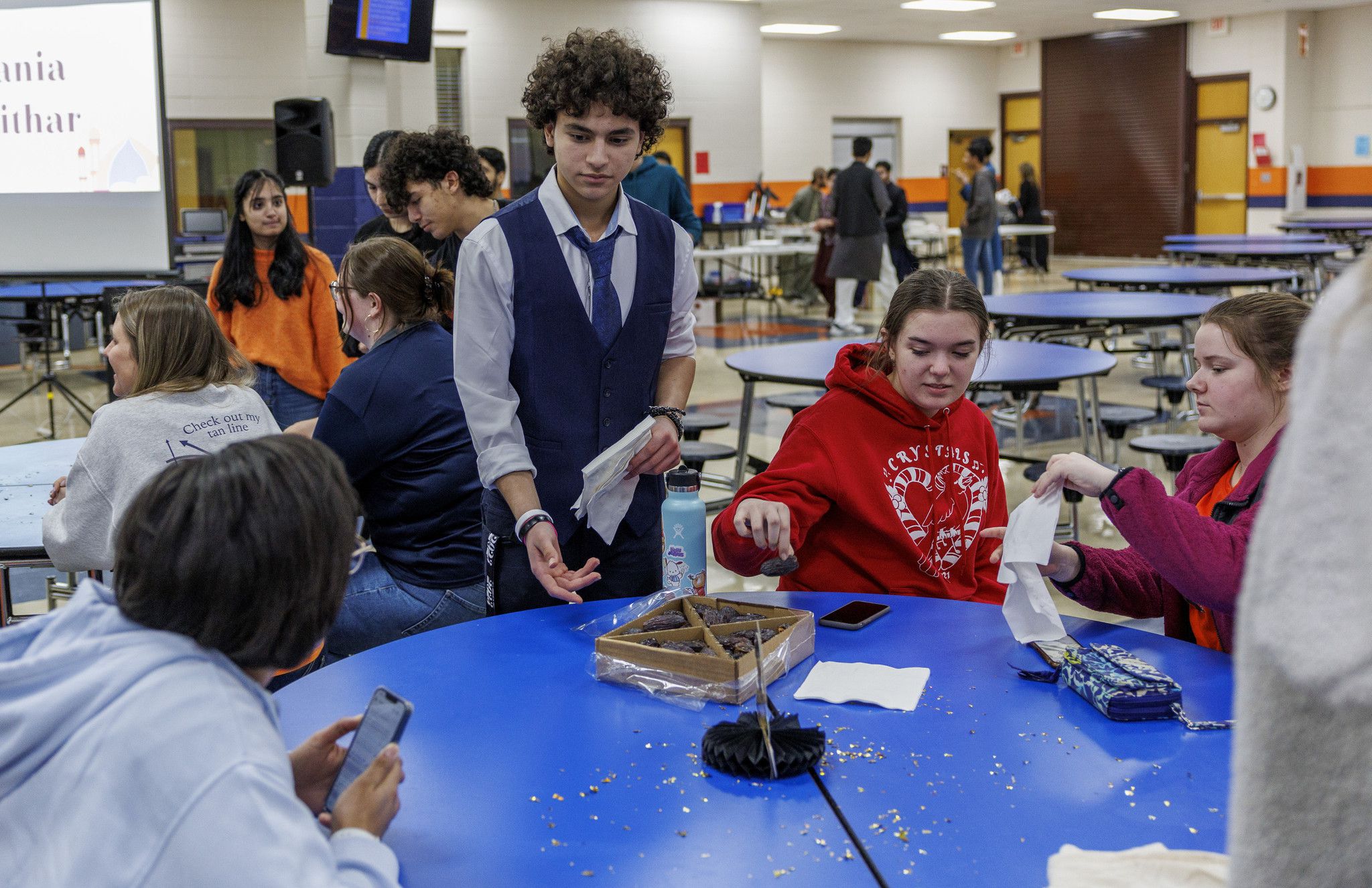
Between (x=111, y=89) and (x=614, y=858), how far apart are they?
5388mm

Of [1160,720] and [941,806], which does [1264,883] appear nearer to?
[941,806]

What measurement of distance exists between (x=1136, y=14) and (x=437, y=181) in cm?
1575

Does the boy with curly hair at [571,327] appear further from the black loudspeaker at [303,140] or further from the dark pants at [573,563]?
the black loudspeaker at [303,140]

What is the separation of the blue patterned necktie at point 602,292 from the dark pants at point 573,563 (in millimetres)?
338

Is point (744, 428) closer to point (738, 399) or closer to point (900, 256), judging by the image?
point (738, 399)

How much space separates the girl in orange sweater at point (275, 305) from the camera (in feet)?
13.3

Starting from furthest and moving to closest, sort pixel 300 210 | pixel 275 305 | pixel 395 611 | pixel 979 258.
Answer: pixel 300 210, pixel 979 258, pixel 275 305, pixel 395 611

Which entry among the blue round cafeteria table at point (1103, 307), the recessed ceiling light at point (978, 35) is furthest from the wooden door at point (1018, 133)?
the blue round cafeteria table at point (1103, 307)


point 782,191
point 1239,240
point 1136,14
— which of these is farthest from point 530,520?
point 1136,14

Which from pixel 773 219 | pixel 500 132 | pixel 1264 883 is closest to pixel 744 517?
pixel 1264 883

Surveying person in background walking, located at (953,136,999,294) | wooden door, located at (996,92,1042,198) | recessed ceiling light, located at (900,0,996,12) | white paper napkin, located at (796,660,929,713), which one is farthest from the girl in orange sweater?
wooden door, located at (996,92,1042,198)

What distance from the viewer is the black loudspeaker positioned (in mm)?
6562

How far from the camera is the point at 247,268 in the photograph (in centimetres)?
408

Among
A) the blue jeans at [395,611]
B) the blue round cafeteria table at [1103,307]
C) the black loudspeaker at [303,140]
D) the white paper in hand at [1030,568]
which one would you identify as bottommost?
the blue jeans at [395,611]
